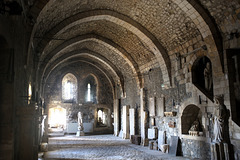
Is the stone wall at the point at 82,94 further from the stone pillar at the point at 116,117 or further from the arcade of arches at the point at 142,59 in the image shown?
the arcade of arches at the point at 142,59

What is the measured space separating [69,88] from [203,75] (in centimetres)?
1218

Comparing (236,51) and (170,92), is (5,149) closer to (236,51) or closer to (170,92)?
(236,51)

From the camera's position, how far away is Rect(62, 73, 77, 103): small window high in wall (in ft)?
Answer: 59.6

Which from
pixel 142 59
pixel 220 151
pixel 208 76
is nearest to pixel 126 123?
pixel 142 59

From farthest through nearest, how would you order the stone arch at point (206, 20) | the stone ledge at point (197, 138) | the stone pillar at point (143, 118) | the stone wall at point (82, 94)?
the stone wall at point (82, 94) < the stone pillar at point (143, 118) < the stone ledge at point (197, 138) < the stone arch at point (206, 20)

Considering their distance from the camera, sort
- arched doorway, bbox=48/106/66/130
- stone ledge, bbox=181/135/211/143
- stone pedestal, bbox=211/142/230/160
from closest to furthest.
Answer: stone pedestal, bbox=211/142/230/160 → stone ledge, bbox=181/135/211/143 → arched doorway, bbox=48/106/66/130

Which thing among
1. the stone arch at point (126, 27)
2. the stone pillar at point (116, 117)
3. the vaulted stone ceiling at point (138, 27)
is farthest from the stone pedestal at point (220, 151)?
the stone pillar at point (116, 117)

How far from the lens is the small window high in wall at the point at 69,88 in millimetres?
18156

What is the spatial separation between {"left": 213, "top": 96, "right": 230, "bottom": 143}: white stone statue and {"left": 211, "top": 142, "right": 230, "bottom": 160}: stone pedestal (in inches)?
5.8

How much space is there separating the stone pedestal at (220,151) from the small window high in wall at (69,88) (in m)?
13.1

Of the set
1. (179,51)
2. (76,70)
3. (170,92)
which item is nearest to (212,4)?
(179,51)

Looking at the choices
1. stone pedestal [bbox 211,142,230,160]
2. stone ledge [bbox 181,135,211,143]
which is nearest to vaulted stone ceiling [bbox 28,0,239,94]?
stone ledge [bbox 181,135,211,143]

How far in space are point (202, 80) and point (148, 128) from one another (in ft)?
14.8

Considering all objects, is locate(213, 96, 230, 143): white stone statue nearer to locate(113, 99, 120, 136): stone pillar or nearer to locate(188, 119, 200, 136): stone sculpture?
locate(188, 119, 200, 136): stone sculpture
